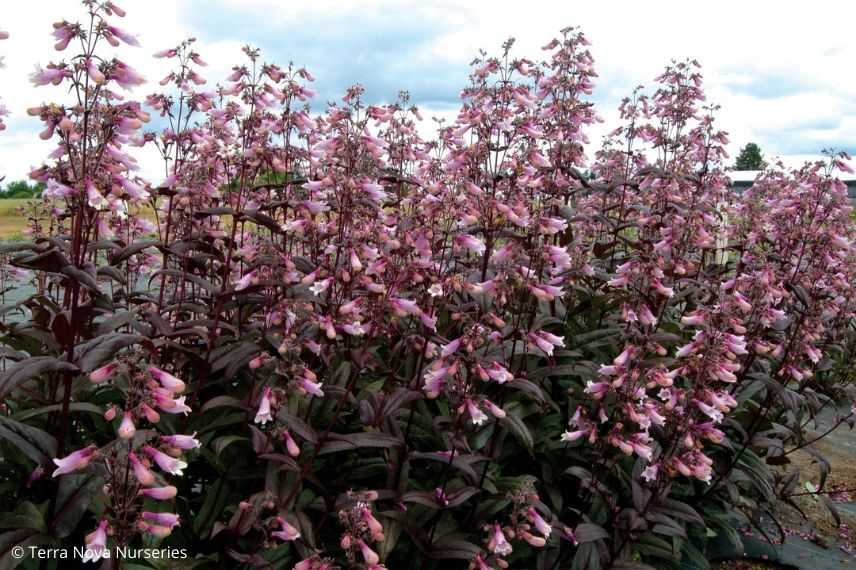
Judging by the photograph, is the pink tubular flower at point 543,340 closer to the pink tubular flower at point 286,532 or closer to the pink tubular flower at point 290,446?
the pink tubular flower at point 290,446

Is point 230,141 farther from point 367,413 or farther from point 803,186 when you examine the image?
point 803,186

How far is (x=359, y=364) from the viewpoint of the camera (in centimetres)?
329

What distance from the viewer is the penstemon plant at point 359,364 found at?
2.83 meters

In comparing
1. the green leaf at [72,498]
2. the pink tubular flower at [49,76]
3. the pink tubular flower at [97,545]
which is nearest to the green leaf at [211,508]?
the green leaf at [72,498]

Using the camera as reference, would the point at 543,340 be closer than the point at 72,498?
No

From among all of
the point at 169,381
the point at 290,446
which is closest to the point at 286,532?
the point at 290,446

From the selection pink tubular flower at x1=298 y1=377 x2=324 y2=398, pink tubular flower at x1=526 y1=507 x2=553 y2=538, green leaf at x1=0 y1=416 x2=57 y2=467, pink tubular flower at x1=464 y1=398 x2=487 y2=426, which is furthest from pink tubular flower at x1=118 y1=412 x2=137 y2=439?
pink tubular flower at x1=526 y1=507 x2=553 y2=538

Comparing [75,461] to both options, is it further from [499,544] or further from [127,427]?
[499,544]

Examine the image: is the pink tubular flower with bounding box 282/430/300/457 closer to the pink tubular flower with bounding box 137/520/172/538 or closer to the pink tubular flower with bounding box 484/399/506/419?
the pink tubular flower with bounding box 137/520/172/538

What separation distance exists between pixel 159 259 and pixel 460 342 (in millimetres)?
3378

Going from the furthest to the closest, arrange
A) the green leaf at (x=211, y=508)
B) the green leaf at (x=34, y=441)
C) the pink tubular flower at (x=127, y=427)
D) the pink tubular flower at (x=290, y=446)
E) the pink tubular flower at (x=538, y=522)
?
the green leaf at (x=211, y=508) < the pink tubular flower at (x=538, y=522) < the pink tubular flower at (x=290, y=446) < the green leaf at (x=34, y=441) < the pink tubular flower at (x=127, y=427)

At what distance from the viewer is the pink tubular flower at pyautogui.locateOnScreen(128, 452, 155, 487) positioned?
2.30 meters

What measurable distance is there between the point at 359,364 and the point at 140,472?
1224mm

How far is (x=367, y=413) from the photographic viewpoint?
3.23 m
